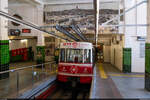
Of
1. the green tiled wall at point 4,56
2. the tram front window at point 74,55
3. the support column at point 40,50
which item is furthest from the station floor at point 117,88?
→ the support column at point 40,50

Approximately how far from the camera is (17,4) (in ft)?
41.4

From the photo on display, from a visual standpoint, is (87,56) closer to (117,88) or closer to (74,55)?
(74,55)

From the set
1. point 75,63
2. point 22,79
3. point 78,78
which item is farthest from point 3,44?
point 78,78

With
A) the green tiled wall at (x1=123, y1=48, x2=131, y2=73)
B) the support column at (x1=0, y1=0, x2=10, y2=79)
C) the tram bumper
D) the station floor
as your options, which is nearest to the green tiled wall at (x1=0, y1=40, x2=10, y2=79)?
the support column at (x1=0, y1=0, x2=10, y2=79)

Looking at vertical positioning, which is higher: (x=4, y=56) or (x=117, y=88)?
(x=4, y=56)

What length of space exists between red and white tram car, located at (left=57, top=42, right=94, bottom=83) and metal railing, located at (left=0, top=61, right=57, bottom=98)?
42.1 inches

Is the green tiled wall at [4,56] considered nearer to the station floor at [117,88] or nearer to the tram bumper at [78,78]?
the tram bumper at [78,78]

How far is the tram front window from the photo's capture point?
688 centimetres

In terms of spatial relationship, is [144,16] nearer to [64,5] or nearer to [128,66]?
[128,66]

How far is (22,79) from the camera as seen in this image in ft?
22.3

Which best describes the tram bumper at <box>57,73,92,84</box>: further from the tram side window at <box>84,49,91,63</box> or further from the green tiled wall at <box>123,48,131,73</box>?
the green tiled wall at <box>123,48,131,73</box>

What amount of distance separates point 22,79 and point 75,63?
8.66 feet

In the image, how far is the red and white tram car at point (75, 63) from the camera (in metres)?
6.58

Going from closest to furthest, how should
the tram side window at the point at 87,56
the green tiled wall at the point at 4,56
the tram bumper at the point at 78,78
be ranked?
the tram bumper at the point at 78,78 → the tram side window at the point at 87,56 → the green tiled wall at the point at 4,56
